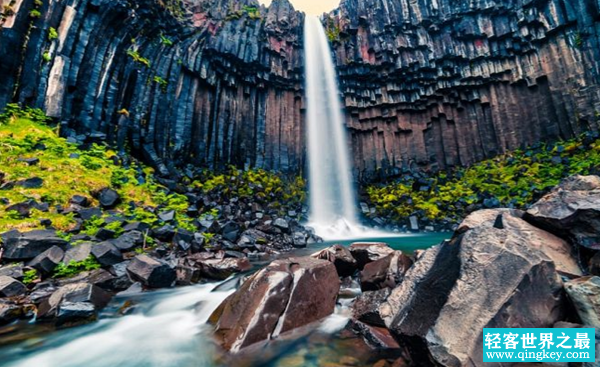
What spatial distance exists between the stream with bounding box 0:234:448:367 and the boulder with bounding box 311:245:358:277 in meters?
1.46

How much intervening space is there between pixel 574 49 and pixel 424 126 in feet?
41.6

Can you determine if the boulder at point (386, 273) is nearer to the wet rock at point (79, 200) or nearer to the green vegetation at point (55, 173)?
the green vegetation at point (55, 173)

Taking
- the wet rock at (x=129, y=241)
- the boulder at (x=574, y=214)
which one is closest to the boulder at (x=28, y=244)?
the wet rock at (x=129, y=241)

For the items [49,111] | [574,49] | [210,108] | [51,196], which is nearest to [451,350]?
[51,196]

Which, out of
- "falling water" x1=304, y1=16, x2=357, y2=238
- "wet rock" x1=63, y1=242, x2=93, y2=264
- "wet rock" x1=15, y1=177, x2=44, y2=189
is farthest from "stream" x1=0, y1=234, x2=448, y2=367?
"falling water" x1=304, y1=16, x2=357, y2=238

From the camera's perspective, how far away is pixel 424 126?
29031 millimetres

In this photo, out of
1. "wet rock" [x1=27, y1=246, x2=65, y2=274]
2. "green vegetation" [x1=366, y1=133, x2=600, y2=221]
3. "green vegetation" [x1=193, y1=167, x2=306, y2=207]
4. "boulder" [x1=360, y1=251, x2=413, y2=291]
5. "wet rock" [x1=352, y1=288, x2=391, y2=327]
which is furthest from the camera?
"green vegetation" [x1=366, y1=133, x2=600, y2=221]

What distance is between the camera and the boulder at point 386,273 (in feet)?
18.2

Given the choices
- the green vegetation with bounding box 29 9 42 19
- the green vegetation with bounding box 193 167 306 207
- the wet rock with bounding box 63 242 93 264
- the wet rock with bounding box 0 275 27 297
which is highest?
the green vegetation with bounding box 29 9 42 19

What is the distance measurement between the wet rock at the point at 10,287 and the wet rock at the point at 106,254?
153 cm

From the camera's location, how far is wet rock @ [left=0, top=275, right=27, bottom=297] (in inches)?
208

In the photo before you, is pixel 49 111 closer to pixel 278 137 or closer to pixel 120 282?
pixel 120 282

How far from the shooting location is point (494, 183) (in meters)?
22.2

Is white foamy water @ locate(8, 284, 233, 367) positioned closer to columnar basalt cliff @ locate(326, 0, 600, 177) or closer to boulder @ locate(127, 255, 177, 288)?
boulder @ locate(127, 255, 177, 288)
